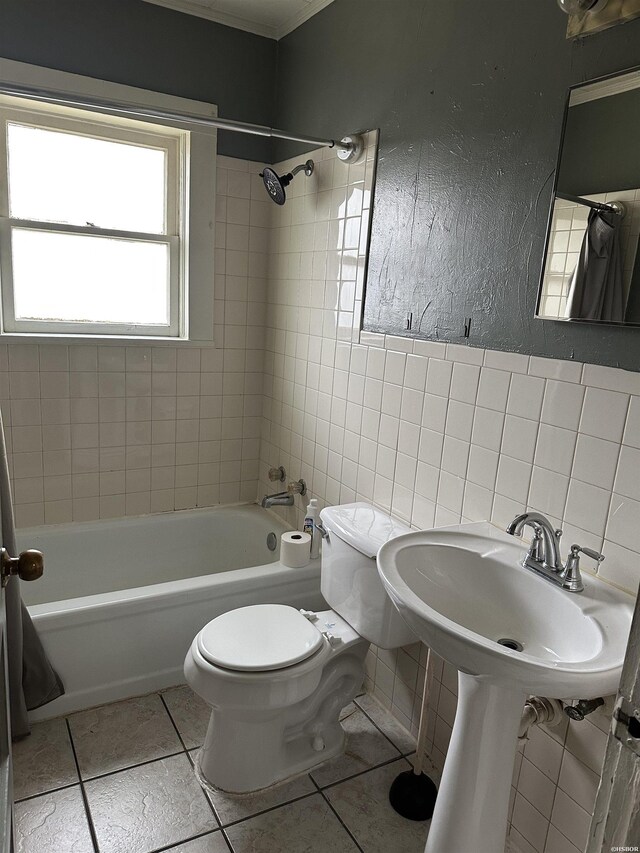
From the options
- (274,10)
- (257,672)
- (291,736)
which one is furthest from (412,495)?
(274,10)

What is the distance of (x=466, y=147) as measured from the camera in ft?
5.51

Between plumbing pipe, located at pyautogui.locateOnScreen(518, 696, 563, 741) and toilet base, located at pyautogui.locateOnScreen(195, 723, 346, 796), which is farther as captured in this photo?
toilet base, located at pyautogui.locateOnScreen(195, 723, 346, 796)

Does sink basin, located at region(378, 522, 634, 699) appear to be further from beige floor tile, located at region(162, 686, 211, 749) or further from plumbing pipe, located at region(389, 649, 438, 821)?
beige floor tile, located at region(162, 686, 211, 749)

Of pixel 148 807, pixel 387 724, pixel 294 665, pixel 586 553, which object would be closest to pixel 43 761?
pixel 148 807

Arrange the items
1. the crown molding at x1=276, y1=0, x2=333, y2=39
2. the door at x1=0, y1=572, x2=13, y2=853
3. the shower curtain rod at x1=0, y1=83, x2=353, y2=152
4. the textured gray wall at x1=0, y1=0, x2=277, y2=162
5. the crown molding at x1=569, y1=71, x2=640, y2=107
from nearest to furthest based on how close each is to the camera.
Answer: the door at x1=0, y1=572, x2=13, y2=853, the crown molding at x1=569, y1=71, x2=640, y2=107, the shower curtain rod at x1=0, y1=83, x2=353, y2=152, the textured gray wall at x1=0, y1=0, x2=277, y2=162, the crown molding at x1=276, y1=0, x2=333, y2=39

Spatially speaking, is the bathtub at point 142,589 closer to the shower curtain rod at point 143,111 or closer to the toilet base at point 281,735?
the toilet base at point 281,735

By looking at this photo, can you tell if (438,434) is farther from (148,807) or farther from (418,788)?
(148,807)

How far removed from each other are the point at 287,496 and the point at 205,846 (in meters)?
1.35

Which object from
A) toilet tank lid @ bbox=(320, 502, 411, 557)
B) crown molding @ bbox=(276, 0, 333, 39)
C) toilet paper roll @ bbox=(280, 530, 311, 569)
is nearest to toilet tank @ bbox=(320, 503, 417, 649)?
toilet tank lid @ bbox=(320, 502, 411, 557)

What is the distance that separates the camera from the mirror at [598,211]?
1.27 meters

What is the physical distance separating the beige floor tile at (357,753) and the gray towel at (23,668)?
0.92 m

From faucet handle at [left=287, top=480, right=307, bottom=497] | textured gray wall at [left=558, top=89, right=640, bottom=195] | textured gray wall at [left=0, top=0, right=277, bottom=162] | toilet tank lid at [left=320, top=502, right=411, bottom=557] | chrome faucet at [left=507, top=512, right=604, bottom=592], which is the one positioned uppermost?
textured gray wall at [left=0, top=0, right=277, bottom=162]

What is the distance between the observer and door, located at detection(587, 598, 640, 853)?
1.39 ft

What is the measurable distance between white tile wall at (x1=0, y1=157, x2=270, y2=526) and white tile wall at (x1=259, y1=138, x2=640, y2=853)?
0.13 metres
